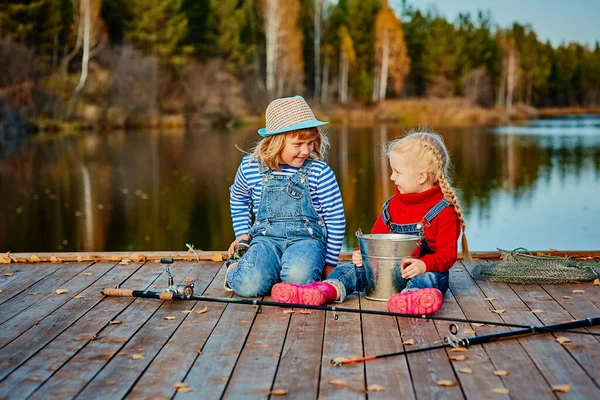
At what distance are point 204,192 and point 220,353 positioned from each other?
1219 centimetres

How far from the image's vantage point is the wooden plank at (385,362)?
115 inches

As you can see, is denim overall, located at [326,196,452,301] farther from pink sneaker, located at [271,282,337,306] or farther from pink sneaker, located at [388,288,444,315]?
pink sneaker, located at [388,288,444,315]

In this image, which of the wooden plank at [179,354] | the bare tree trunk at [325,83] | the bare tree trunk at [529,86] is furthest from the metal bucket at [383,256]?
the bare tree trunk at [529,86]

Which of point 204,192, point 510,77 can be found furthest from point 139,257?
point 510,77

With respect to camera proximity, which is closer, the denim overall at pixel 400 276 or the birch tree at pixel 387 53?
the denim overall at pixel 400 276

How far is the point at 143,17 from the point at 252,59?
25.7 feet

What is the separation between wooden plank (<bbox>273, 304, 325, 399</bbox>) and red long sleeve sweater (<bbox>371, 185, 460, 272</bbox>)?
68cm

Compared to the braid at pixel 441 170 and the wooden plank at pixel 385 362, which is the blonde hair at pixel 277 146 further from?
the wooden plank at pixel 385 362

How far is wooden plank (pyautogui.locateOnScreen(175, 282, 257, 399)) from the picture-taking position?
2992 mm

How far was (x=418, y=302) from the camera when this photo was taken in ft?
12.8

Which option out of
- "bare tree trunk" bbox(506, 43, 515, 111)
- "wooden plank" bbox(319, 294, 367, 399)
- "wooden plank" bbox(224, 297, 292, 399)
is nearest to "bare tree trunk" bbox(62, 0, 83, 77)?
"bare tree trunk" bbox(506, 43, 515, 111)

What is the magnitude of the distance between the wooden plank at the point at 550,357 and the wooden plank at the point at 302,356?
82 cm

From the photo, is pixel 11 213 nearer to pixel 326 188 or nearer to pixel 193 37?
pixel 326 188

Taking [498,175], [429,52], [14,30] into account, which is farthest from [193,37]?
[498,175]
